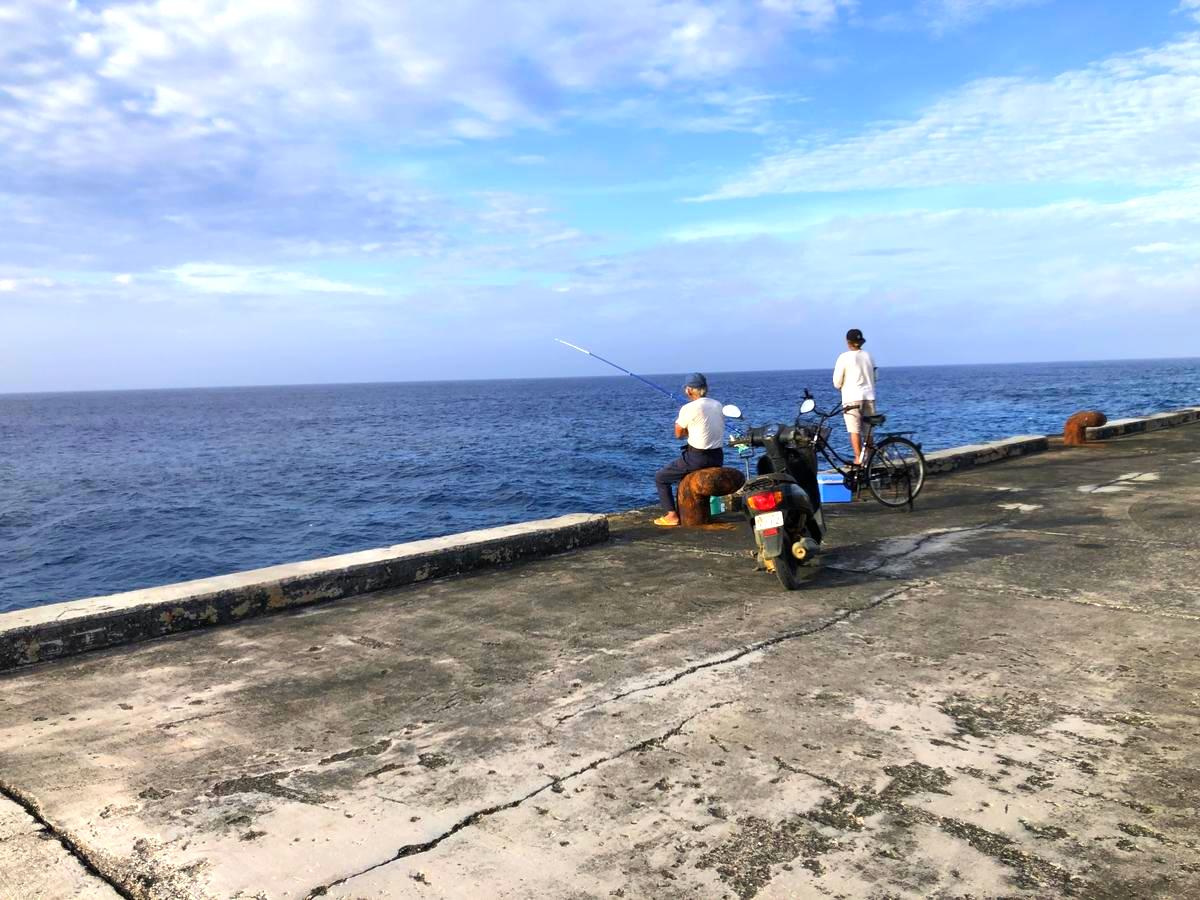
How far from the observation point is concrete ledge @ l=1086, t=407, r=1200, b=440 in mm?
15245

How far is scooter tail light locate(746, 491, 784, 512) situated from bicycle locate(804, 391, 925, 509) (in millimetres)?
3163

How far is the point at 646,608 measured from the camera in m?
5.54

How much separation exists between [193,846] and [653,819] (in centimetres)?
155

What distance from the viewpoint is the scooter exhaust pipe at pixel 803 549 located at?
5.83 metres

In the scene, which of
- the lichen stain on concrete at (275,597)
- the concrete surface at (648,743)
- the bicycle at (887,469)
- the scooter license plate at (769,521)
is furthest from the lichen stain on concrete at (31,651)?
the bicycle at (887,469)

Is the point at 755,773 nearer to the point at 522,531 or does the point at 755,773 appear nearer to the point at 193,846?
the point at 193,846

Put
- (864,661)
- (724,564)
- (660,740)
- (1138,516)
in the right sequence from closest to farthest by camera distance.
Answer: (660,740) < (864,661) < (724,564) < (1138,516)

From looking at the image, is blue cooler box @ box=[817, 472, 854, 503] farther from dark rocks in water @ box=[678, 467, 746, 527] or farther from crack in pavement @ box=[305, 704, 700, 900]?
crack in pavement @ box=[305, 704, 700, 900]

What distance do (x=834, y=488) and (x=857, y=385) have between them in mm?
1208

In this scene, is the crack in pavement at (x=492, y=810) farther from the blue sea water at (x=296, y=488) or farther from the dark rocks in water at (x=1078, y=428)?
the blue sea water at (x=296, y=488)

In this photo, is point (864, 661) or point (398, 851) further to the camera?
point (864, 661)

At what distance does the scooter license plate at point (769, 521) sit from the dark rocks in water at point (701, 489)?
2.15m

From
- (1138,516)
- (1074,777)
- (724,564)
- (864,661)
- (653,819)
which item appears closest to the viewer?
(653,819)

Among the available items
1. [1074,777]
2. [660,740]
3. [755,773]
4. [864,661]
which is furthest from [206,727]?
[1074,777]
